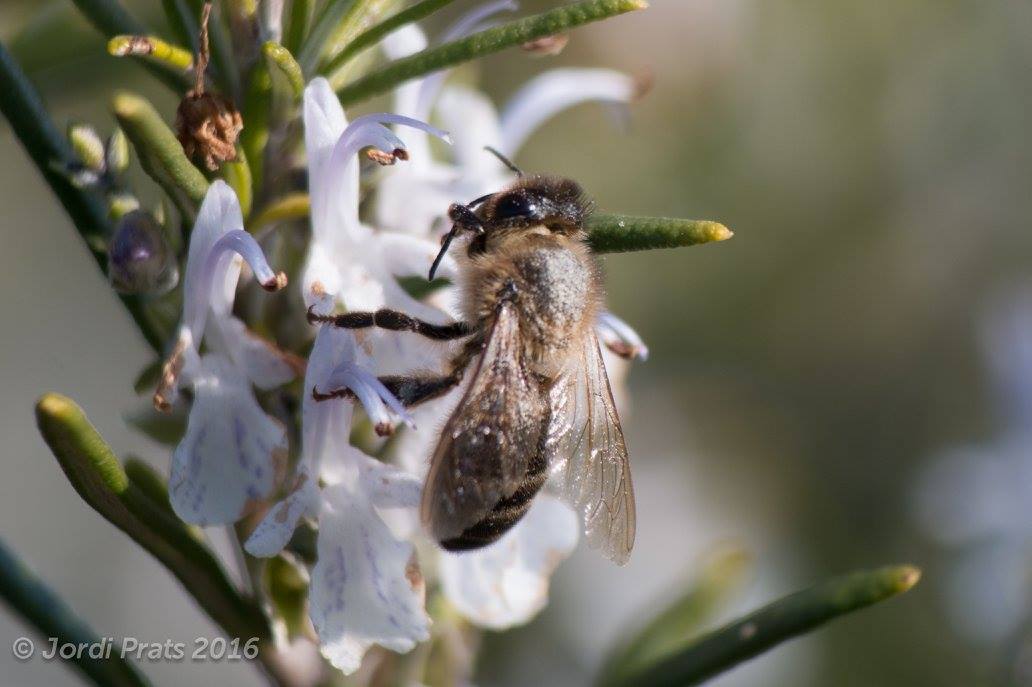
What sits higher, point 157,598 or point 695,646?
point 695,646

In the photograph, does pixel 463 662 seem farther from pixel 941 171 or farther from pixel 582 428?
pixel 941 171

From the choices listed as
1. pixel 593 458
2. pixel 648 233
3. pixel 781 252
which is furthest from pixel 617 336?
pixel 781 252

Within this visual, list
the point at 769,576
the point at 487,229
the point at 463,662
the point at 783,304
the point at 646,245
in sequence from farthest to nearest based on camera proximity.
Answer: the point at 783,304 < the point at 769,576 < the point at 463,662 < the point at 487,229 < the point at 646,245

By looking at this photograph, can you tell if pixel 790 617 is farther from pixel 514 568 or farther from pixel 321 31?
pixel 321 31

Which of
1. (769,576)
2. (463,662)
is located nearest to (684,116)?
(769,576)

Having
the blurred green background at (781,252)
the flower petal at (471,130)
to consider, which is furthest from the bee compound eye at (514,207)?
the blurred green background at (781,252)

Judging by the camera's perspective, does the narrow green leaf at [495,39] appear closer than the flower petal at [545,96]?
Yes

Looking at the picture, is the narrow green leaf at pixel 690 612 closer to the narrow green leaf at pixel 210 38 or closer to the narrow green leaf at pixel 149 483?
the narrow green leaf at pixel 149 483
